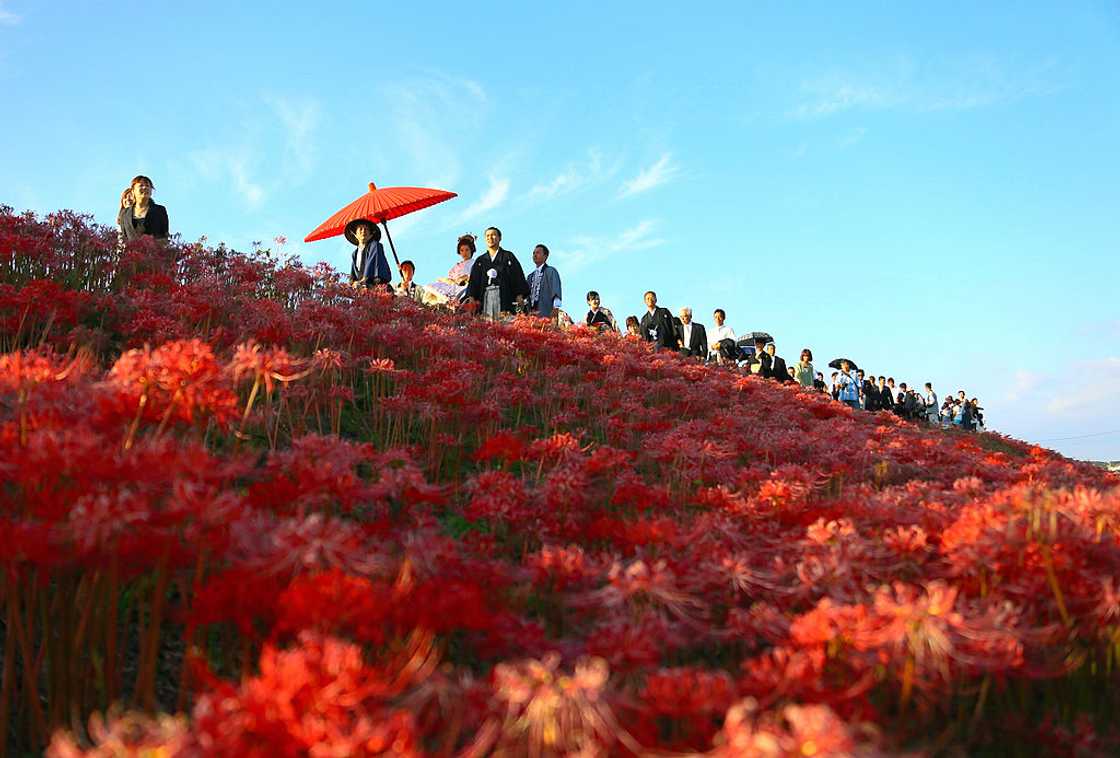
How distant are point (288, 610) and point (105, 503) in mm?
665

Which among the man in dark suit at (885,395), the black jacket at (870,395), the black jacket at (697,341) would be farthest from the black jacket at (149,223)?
the man in dark suit at (885,395)

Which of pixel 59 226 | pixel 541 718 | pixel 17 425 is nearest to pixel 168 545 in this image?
pixel 17 425

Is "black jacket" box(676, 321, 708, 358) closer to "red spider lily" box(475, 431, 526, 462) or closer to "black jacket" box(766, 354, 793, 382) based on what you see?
"black jacket" box(766, 354, 793, 382)

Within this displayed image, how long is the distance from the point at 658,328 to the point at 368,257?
635 centimetres

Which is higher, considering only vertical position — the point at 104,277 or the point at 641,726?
the point at 104,277

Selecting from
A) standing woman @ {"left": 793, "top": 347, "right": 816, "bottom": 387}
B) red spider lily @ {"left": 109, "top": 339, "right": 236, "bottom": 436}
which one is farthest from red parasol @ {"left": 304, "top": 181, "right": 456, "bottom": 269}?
red spider lily @ {"left": 109, "top": 339, "right": 236, "bottom": 436}

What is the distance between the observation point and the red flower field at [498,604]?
6.37 ft

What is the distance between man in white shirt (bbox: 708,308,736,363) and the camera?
1869 cm

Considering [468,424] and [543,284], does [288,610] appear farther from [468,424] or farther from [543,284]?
[543,284]

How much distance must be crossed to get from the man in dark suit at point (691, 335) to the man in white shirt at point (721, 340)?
20 centimetres

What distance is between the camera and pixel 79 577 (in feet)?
12.2

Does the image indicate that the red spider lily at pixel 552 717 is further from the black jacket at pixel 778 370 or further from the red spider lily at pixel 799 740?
the black jacket at pixel 778 370

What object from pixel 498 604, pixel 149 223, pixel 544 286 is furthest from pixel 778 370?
pixel 498 604

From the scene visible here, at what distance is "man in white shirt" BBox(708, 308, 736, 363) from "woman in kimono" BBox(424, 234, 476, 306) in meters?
6.04
